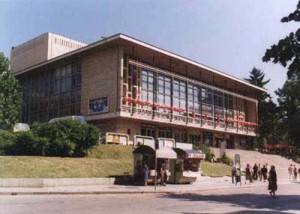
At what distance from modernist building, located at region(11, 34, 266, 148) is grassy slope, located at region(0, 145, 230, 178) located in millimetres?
11635

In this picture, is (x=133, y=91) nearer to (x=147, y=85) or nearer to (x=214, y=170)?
(x=147, y=85)

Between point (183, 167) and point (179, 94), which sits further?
point (179, 94)

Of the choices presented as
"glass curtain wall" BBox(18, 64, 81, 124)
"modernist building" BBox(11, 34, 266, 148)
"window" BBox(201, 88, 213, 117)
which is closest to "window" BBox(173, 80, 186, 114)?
"modernist building" BBox(11, 34, 266, 148)

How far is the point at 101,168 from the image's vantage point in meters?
29.7

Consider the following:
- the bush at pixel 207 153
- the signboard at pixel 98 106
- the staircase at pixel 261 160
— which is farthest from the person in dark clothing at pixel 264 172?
the signboard at pixel 98 106

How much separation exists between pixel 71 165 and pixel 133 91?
869 inches

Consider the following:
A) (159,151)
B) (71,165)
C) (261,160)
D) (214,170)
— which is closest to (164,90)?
(261,160)

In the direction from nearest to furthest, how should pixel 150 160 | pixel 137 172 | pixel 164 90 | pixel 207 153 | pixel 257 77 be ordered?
1. pixel 137 172
2. pixel 150 160
3. pixel 207 153
4. pixel 164 90
5. pixel 257 77

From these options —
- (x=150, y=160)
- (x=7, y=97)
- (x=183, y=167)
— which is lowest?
(x=183, y=167)

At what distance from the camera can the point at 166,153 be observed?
3042cm

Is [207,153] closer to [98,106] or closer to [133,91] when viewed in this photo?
[133,91]

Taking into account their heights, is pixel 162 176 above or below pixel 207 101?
below

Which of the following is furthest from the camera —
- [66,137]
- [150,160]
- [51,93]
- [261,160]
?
[261,160]

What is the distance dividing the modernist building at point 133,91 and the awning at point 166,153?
602 inches
